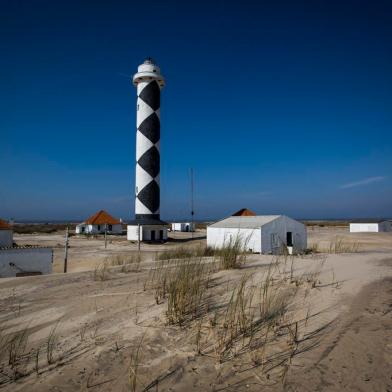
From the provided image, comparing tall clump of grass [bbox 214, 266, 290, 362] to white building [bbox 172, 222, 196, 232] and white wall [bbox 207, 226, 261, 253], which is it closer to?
white wall [bbox 207, 226, 261, 253]

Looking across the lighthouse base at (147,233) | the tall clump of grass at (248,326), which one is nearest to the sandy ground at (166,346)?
the tall clump of grass at (248,326)

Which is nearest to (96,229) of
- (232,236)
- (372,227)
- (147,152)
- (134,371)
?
(147,152)

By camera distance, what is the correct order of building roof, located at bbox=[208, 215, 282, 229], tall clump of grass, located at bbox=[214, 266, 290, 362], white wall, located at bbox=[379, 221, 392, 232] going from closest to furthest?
tall clump of grass, located at bbox=[214, 266, 290, 362] < building roof, located at bbox=[208, 215, 282, 229] < white wall, located at bbox=[379, 221, 392, 232]

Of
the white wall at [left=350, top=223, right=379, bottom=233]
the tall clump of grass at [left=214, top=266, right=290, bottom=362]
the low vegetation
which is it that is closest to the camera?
the tall clump of grass at [left=214, top=266, right=290, bottom=362]

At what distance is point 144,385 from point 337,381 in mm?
1836

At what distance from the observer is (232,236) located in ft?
72.3

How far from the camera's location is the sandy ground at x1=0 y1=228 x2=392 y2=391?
122 inches

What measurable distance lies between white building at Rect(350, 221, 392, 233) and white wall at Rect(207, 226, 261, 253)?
3634cm

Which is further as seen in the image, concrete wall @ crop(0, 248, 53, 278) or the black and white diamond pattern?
the black and white diamond pattern

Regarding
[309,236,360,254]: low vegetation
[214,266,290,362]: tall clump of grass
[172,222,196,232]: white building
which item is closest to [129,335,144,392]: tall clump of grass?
[214,266,290,362]: tall clump of grass

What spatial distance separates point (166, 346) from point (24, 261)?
11122 mm

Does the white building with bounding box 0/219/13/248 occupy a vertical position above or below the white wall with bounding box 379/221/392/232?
below

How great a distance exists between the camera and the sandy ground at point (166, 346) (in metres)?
3.11

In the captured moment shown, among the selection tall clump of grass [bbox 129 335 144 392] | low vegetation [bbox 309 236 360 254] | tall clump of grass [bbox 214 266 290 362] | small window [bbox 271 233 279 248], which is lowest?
tall clump of grass [bbox 129 335 144 392]
